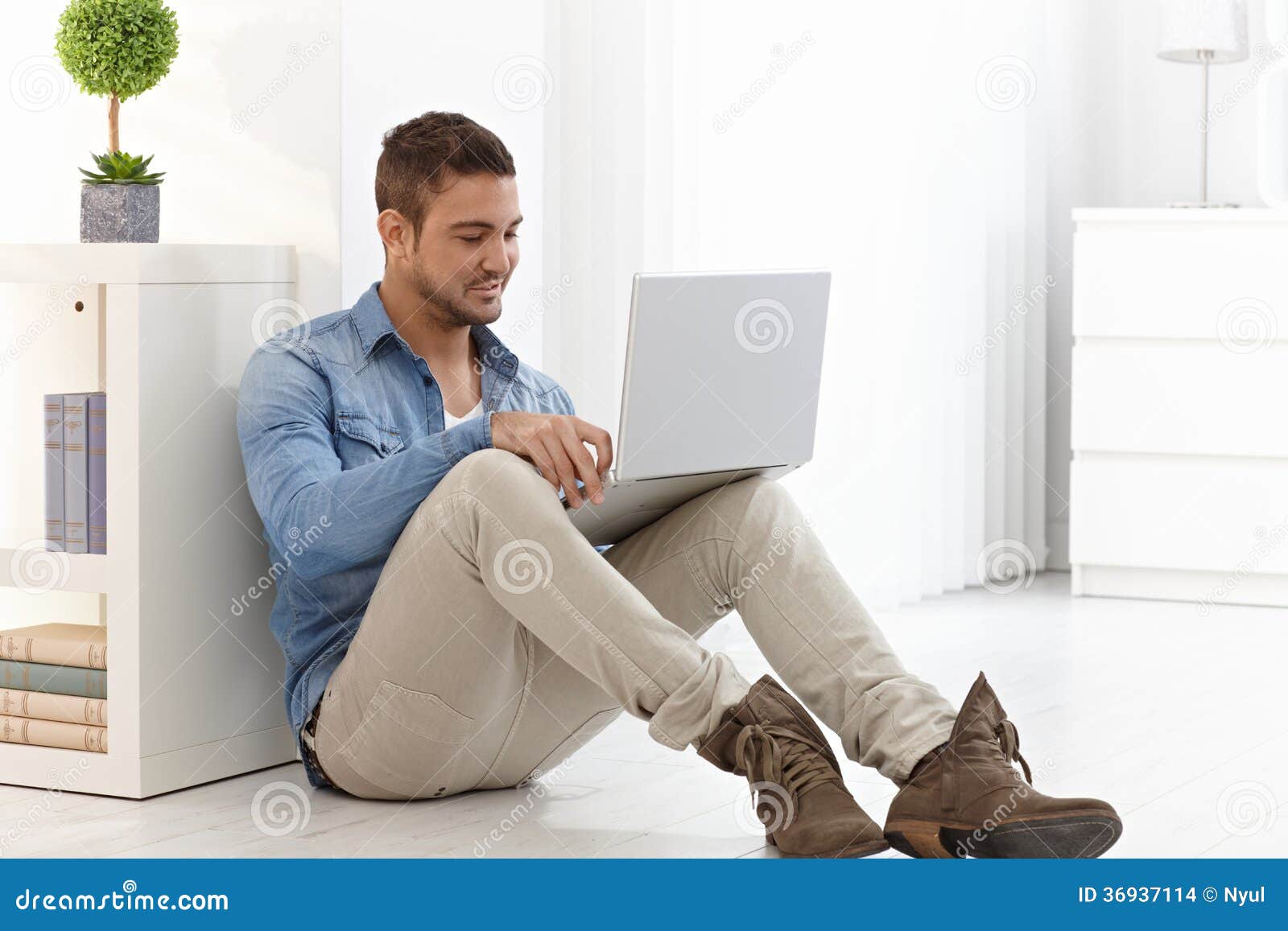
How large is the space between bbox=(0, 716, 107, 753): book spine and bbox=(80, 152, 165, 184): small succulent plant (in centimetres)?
68

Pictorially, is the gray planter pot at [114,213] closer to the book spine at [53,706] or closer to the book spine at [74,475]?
the book spine at [74,475]

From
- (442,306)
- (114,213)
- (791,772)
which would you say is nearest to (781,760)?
(791,772)

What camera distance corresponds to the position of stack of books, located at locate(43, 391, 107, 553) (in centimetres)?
212

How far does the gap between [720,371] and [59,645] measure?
38.2 inches

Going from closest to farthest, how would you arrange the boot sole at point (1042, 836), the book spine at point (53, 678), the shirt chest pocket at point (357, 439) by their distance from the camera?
the boot sole at point (1042, 836), the shirt chest pocket at point (357, 439), the book spine at point (53, 678)

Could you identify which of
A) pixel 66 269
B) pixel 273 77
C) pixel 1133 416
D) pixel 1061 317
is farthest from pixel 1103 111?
pixel 66 269

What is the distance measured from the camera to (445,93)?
8.54 ft

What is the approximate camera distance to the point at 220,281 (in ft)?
7.15

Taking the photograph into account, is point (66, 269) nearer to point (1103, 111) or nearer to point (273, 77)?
point (273, 77)

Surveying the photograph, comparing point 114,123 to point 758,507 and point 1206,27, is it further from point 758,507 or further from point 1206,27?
point 1206,27

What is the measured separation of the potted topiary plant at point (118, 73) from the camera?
217 centimetres

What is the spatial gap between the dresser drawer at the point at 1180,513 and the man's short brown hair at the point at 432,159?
2207 mm

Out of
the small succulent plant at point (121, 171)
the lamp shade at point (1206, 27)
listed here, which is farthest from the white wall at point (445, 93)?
the lamp shade at point (1206, 27)
